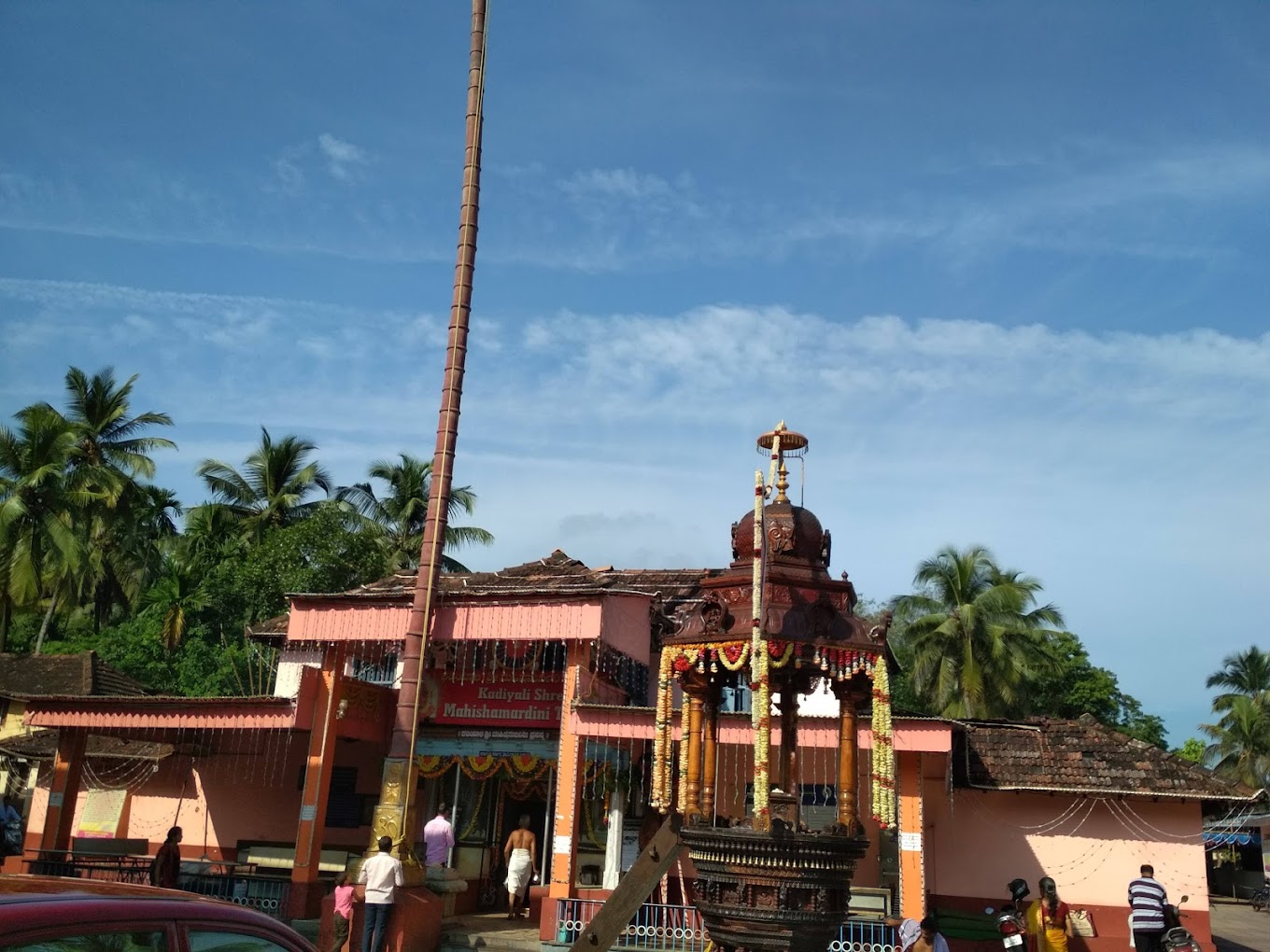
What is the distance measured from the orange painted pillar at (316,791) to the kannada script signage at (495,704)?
1.71m

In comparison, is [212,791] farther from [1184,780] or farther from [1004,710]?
[1004,710]

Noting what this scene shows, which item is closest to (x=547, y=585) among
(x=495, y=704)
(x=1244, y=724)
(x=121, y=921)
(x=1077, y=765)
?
(x=495, y=704)

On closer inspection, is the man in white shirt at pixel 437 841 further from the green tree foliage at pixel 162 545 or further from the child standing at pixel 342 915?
the green tree foliage at pixel 162 545

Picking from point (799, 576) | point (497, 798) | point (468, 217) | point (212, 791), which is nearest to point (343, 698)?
point (497, 798)

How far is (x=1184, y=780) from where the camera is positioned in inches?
610

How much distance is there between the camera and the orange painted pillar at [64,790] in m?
16.6

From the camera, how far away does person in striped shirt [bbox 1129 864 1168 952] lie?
41.2 feet

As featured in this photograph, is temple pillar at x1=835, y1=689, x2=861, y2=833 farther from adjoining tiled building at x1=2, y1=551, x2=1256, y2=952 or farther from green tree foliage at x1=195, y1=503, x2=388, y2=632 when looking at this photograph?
green tree foliage at x1=195, y1=503, x2=388, y2=632

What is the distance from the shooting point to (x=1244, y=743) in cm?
4338

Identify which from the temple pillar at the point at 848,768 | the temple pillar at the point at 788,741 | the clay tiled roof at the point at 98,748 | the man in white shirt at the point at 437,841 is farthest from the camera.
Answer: the clay tiled roof at the point at 98,748

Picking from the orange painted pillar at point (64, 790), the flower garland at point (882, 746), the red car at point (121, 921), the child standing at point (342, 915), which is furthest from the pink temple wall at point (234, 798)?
the red car at point (121, 921)

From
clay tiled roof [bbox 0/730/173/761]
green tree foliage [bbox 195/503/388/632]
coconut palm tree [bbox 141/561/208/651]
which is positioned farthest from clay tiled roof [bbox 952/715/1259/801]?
coconut palm tree [bbox 141/561/208/651]

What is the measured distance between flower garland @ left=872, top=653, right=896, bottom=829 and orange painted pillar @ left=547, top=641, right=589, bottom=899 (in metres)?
6.30

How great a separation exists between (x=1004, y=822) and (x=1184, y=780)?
2.76 m
